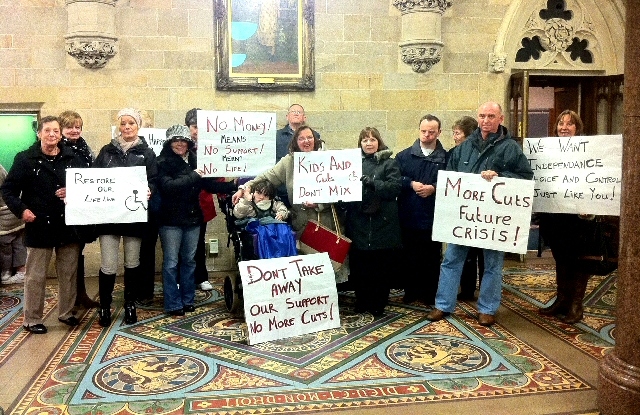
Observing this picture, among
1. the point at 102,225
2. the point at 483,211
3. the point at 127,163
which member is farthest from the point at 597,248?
the point at 102,225

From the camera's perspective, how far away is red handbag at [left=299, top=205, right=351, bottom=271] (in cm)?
452

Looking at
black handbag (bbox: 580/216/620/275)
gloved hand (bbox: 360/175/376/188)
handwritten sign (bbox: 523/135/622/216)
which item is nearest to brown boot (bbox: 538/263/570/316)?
black handbag (bbox: 580/216/620/275)

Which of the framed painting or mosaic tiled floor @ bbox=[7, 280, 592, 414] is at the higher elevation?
the framed painting

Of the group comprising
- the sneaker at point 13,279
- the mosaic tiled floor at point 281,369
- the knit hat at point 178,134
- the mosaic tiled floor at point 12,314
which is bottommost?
the mosaic tiled floor at point 281,369

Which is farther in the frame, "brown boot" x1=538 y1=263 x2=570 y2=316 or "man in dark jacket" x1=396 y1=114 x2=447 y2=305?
"man in dark jacket" x1=396 y1=114 x2=447 y2=305

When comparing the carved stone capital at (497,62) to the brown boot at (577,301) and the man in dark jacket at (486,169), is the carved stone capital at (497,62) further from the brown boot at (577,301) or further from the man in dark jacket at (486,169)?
the brown boot at (577,301)

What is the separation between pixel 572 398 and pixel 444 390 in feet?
2.32

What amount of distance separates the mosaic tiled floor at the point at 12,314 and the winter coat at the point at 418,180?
3.22 metres

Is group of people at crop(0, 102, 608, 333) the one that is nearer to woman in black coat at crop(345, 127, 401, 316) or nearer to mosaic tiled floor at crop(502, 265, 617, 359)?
woman in black coat at crop(345, 127, 401, 316)

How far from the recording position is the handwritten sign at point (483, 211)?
423cm

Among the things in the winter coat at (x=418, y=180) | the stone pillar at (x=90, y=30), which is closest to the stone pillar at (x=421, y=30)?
the winter coat at (x=418, y=180)

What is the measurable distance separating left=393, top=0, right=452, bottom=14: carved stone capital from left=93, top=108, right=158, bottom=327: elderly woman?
3639mm

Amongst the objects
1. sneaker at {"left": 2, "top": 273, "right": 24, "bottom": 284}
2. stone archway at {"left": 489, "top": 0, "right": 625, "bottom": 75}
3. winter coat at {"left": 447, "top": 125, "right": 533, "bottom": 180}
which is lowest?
sneaker at {"left": 2, "top": 273, "right": 24, "bottom": 284}

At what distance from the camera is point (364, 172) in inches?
186
